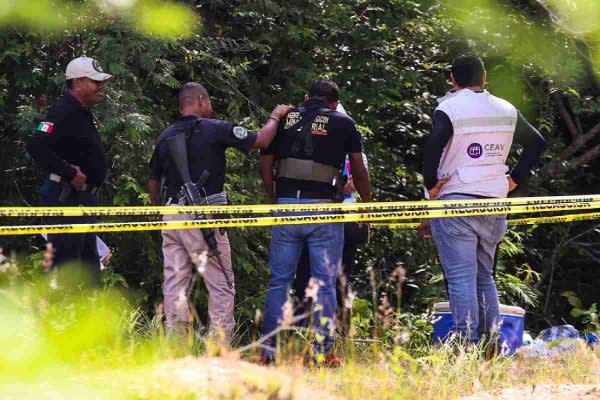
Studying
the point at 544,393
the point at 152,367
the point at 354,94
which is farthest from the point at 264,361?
the point at 354,94

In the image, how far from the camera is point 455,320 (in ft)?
18.4

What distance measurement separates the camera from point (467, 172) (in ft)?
18.7

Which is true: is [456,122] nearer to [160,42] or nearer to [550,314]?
[160,42]

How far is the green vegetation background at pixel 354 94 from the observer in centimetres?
704

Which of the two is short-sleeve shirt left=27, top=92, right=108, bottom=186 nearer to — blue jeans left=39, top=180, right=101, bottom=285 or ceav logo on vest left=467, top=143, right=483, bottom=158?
blue jeans left=39, top=180, right=101, bottom=285

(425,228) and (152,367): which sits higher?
(425,228)

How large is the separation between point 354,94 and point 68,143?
4.01 meters

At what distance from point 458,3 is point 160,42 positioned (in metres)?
3.93

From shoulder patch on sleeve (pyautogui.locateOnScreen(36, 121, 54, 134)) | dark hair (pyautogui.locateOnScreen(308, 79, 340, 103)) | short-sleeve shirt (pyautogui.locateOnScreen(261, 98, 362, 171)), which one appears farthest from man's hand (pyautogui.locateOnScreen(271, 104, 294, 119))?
shoulder patch on sleeve (pyautogui.locateOnScreen(36, 121, 54, 134))

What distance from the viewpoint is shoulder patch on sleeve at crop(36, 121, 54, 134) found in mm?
5938

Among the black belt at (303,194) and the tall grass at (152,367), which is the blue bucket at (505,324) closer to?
the tall grass at (152,367)

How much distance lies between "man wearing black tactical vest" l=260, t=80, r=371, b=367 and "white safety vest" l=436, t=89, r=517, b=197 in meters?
0.69

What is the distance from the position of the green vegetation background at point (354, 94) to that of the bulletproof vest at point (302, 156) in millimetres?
894

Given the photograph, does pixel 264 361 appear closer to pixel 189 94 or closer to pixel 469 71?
pixel 189 94
